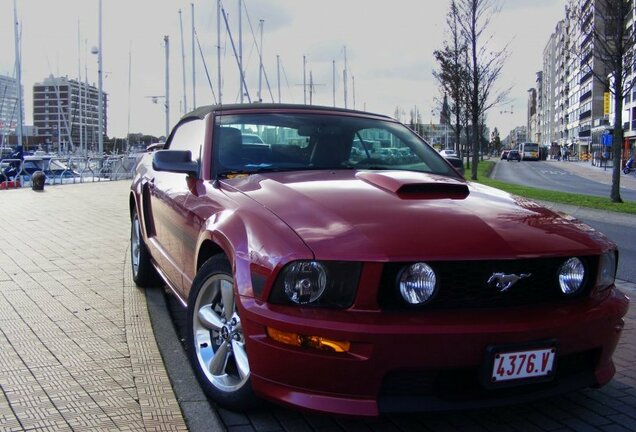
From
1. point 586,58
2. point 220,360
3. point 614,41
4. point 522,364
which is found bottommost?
point 220,360

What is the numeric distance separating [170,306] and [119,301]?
0.47m

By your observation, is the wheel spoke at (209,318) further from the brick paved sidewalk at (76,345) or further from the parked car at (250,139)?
the parked car at (250,139)

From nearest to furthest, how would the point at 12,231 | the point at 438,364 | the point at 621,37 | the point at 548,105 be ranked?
the point at 438,364, the point at 12,231, the point at 621,37, the point at 548,105

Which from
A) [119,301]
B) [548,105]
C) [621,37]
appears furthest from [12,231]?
[548,105]

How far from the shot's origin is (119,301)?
5.45 m

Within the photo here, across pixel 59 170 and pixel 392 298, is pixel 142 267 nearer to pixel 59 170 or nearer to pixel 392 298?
pixel 392 298

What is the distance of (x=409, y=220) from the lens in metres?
2.87

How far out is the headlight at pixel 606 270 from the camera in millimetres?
3051

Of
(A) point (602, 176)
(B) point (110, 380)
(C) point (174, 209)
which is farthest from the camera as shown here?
(A) point (602, 176)

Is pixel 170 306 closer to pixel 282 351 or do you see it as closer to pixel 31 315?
pixel 31 315

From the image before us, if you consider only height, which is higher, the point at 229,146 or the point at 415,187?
the point at 229,146

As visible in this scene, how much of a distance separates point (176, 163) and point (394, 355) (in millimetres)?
2113

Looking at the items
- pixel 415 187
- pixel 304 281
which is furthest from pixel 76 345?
pixel 415 187

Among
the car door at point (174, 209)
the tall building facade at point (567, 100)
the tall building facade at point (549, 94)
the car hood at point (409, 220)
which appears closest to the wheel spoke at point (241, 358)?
the car hood at point (409, 220)
